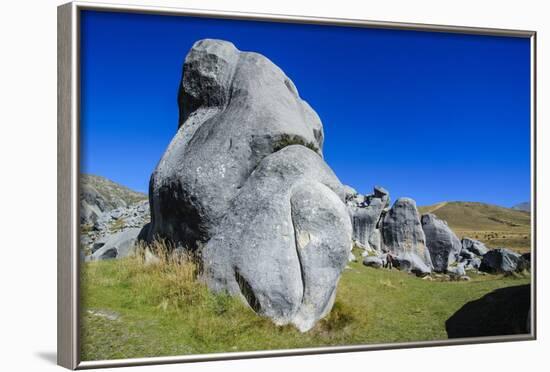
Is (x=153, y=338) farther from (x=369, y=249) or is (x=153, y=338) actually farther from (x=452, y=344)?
(x=369, y=249)

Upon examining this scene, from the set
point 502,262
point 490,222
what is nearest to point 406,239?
point 490,222

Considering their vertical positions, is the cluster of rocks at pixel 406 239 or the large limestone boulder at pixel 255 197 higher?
the large limestone boulder at pixel 255 197

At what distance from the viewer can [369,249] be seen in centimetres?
2169

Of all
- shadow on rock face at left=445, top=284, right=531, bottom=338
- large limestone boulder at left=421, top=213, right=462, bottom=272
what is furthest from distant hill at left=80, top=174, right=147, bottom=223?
large limestone boulder at left=421, top=213, right=462, bottom=272

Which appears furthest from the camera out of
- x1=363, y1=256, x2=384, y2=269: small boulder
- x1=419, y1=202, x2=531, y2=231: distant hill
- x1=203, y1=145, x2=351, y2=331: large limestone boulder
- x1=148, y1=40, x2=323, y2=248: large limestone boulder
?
x1=363, y1=256, x2=384, y2=269: small boulder

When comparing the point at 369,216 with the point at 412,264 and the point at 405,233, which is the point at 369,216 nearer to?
the point at 405,233

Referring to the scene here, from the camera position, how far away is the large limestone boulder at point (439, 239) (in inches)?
816

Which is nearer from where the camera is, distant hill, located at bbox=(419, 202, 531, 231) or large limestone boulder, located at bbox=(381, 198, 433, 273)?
distant hill, located at bbox=(419, 202, 531, 231)

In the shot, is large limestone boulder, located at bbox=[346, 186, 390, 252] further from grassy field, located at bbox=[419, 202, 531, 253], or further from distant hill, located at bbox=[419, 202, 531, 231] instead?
grassy field, located at bbox=[419, 202, 531, 253]

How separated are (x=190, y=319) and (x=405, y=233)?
13.2 metres

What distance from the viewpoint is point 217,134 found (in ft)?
35.8

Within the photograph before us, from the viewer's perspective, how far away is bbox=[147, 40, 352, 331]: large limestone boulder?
10.0 meters

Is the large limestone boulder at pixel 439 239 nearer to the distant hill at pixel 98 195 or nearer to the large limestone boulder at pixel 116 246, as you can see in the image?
the large limestone boulder at pixel 116 246

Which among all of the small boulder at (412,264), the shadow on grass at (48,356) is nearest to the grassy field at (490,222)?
the small boulder at (412,264)
